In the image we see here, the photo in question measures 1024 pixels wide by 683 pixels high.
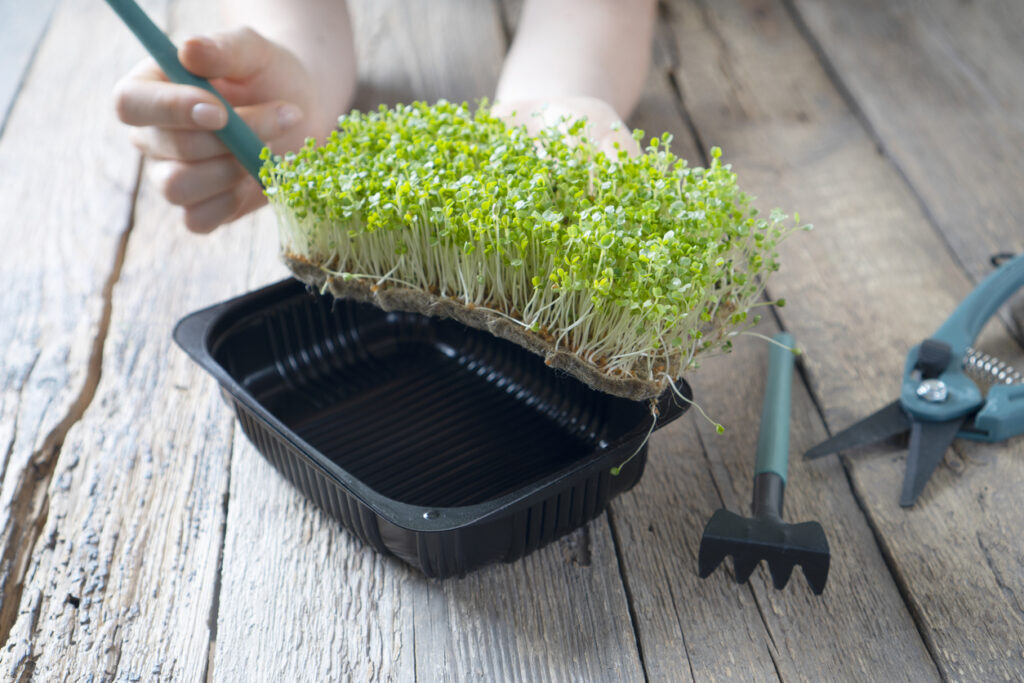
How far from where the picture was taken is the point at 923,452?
827 millimetres

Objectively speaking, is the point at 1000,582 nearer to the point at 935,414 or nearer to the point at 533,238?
the point at 935,414

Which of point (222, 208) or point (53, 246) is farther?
point (53, 246)

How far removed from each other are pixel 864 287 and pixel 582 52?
525 millimetres

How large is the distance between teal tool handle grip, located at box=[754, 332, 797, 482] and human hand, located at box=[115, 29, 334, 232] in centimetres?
63

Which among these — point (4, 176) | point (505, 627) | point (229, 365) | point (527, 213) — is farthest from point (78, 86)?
point (505, 627)

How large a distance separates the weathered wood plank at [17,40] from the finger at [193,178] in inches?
23.8

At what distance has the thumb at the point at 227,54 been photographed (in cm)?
93

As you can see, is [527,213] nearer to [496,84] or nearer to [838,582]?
[838,582]

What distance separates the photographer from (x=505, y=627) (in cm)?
73

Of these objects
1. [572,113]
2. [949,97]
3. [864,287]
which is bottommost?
[949,97]

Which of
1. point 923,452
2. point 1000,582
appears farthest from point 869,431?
point 1000,582

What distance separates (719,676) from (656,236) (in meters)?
0.36

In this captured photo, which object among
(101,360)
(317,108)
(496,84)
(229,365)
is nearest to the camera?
(229,365)

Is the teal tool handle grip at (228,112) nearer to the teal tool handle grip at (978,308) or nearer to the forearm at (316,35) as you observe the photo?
the forearm at (316,35)
